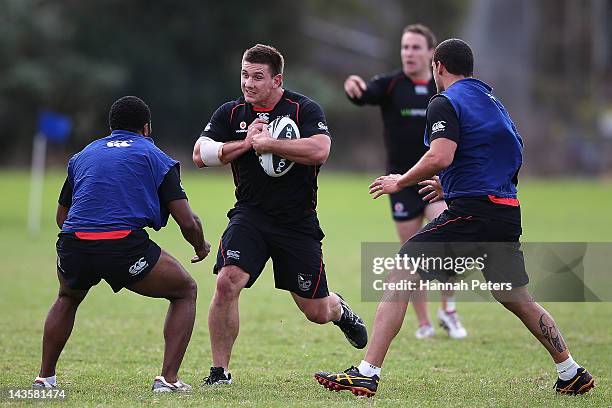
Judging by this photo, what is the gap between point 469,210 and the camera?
7.00 metres

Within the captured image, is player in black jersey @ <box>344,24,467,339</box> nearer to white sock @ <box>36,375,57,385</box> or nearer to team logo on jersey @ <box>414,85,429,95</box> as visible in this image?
team logo on jersey @ <box>414,85,429,95</box>

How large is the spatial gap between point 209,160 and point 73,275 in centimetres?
133

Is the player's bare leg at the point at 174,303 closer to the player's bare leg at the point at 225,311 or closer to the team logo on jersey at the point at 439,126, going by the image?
the player's bare leg at the point at 225,311

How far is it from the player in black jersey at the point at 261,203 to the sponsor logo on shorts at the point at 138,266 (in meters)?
0.69

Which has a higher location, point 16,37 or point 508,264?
point 16,37

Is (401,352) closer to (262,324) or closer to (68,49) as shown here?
(262,324)

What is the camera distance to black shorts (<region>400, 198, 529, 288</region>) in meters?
7.00

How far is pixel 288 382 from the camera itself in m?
7.65

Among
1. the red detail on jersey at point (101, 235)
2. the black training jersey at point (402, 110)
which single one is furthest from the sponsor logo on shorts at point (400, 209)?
the red detail on jersey at point (101, 235)

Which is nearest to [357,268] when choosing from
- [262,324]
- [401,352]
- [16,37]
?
[262,324]

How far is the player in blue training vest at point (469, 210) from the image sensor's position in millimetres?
6965

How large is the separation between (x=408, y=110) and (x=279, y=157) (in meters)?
3.43

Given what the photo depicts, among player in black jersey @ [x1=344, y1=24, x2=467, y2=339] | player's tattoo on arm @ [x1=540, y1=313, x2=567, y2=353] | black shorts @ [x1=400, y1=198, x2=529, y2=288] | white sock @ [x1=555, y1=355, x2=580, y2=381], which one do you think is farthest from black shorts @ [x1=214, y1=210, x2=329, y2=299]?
player in black jersey @ [x1=344, y1=24, x2=467, y2=339]

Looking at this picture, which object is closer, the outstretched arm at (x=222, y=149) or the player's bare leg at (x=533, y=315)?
the player's bare leg at (x=533, y=315)
